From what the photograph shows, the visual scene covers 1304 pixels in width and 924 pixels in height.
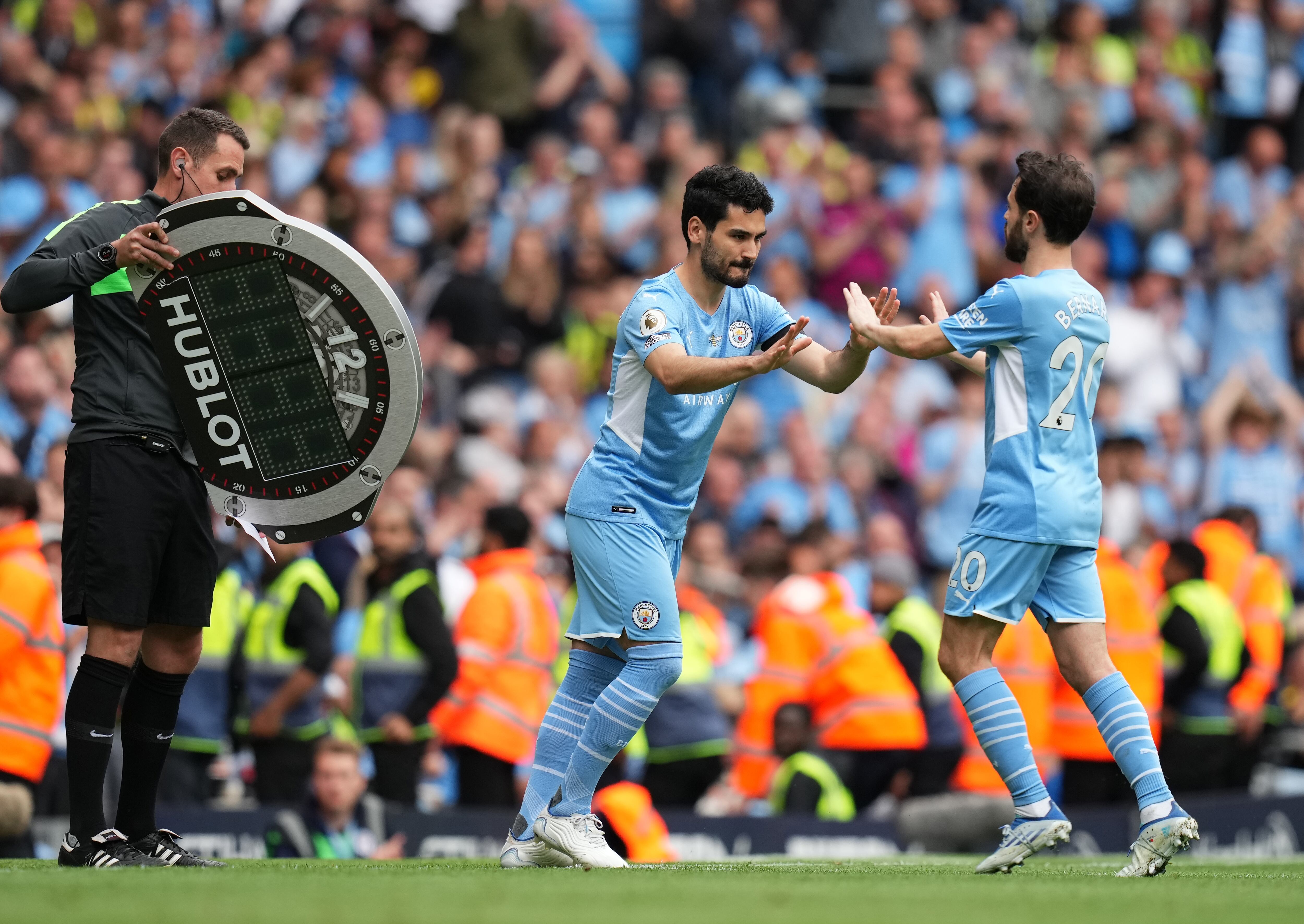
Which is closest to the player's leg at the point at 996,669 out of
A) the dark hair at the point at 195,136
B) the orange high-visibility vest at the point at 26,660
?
the dark hair at the point at 195,136

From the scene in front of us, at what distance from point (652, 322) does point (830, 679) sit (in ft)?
16.5

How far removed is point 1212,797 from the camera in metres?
11.5

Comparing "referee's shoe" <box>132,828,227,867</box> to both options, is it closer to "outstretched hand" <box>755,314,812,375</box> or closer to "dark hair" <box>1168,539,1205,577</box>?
"outstretched hand" <box>755,314,812,375</box>

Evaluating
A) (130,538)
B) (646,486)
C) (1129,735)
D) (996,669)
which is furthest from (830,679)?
(130,538)

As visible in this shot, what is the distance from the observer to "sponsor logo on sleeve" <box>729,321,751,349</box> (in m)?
7.32

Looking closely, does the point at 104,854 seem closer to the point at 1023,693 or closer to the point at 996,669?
the point at 996,669

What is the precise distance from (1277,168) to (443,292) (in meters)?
9.19

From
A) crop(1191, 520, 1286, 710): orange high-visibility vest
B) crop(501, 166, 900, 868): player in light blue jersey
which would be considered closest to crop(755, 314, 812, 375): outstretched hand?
crop(501, 166, 900, 868): player in light blue jersey

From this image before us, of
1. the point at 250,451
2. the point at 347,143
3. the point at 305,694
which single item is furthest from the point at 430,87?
the point at 250,451

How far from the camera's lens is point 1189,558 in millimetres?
12156

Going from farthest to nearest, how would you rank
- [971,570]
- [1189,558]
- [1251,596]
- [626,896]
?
[1251,596] → [1189,558] → [971,570] → [626,896]

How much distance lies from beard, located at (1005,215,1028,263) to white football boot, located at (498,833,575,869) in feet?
9.39

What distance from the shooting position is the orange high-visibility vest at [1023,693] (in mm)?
11547

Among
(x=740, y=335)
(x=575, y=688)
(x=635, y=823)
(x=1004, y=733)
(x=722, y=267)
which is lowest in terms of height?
(x=635, y=823)
